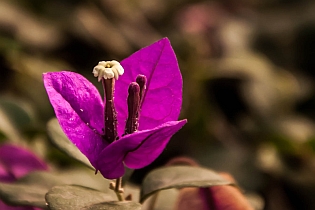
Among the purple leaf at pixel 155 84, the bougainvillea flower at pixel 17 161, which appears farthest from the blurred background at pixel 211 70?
the purple leaf at pixel 155 84

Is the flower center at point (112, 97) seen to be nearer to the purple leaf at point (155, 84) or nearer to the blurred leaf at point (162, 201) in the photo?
the purple leaf at point (155, 84)

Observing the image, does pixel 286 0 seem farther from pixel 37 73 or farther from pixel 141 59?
pixel 141 59

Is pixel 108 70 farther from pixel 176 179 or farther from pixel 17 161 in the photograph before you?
pixel 17 161

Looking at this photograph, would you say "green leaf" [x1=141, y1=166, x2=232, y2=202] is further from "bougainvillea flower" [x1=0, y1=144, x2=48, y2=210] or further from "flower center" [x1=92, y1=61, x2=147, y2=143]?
"bougainvillea flower" [x1=0, y1=144, x2=48, y2=210]

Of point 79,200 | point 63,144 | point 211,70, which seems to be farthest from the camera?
point 211,70

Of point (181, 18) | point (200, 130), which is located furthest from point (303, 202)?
point (181, 18)

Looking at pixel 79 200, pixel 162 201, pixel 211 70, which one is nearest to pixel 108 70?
pixel 79 200
